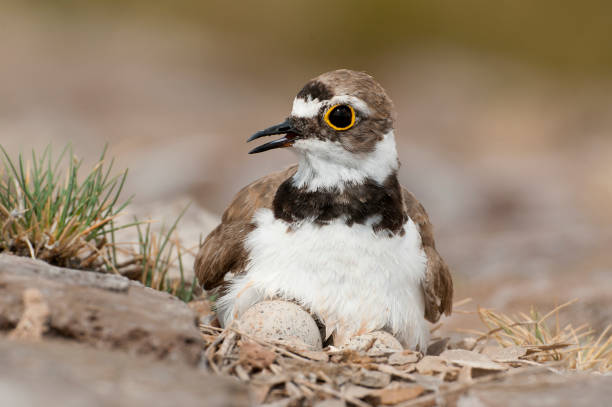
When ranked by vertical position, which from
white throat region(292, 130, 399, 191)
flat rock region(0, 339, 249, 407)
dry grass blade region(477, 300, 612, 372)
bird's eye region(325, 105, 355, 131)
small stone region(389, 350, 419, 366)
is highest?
bird's eye region(325, 105, 355, 131)

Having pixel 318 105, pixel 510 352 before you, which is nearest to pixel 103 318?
pixel 318 105

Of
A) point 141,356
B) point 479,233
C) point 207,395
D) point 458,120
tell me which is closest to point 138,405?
point 207,395

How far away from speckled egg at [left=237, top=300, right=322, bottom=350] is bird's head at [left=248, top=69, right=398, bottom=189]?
72cm

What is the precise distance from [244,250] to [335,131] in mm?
903

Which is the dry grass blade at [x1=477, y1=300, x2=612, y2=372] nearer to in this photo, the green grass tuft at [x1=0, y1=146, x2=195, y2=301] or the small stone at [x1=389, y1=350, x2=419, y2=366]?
the small stone at [x1=389, y1=350, x2=419, y2=366]

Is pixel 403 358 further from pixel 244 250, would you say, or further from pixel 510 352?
pixel 244 250

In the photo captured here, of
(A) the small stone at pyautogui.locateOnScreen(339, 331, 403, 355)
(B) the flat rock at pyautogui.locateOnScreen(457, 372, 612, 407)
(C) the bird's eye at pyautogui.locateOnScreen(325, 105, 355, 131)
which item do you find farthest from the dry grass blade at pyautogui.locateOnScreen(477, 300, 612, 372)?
(C) the bird's eye at pyautogui.locateOnScreen(325, 105, 355, 131)

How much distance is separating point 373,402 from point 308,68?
17.9 m

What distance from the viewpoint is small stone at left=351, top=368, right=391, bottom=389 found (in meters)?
3.45

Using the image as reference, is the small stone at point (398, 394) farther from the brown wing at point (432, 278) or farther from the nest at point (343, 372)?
the brown wing at point (432, 278)

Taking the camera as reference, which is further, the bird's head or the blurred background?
the blurred background

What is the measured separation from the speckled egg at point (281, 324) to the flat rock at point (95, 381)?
1.15 metres

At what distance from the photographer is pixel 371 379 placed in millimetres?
3473

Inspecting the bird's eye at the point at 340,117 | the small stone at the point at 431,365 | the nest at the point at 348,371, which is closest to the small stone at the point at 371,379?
the nest at the point at 348,371
